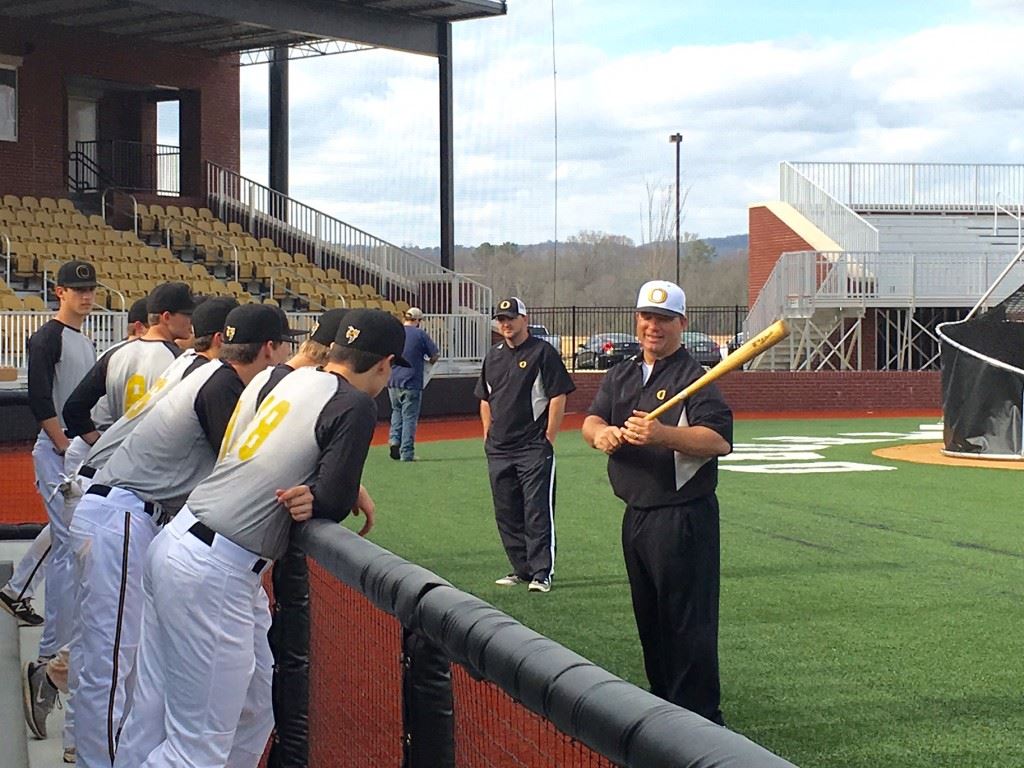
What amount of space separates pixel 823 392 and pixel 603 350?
1265cm

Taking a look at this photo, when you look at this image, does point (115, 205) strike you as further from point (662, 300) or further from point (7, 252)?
point (662, 300)

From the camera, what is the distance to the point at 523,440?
33.8 ft

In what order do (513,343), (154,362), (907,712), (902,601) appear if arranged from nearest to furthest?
(907,712) < (154,362) < (902,601) < (513,343)

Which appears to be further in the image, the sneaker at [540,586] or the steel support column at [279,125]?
the steel support column at [279,125]

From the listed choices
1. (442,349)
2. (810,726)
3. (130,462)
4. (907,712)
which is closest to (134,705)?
(130,462)

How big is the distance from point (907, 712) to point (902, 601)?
9.55ft

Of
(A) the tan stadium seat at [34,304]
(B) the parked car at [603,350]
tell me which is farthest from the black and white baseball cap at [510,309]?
(B) the parked car at [603,350]

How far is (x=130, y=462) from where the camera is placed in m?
5.71

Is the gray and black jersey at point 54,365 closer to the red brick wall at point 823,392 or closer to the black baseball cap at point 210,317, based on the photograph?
the black baseball cap at point 210,317

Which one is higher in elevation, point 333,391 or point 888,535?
point 333,391

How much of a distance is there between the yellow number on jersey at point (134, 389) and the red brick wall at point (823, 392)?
80.5 feet

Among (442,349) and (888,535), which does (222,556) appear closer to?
(888,535)

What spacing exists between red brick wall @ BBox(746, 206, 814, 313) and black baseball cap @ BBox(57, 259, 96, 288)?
32.9 meters

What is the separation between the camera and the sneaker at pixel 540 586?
982 centimetres
